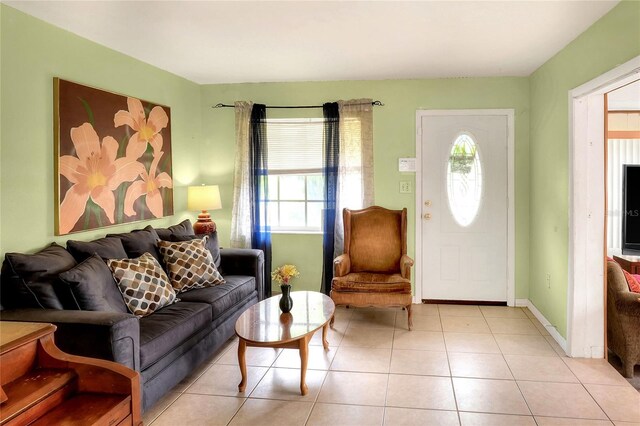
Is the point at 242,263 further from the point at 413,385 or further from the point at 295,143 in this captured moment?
the point at 413,385

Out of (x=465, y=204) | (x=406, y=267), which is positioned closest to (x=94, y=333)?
(x=406, y=267)

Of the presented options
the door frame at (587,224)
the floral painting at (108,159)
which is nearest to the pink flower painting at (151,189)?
the floral painting at (108,159)

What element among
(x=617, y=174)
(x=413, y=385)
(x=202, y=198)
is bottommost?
(x=413, y=385)

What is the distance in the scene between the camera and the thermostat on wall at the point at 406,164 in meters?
4.90

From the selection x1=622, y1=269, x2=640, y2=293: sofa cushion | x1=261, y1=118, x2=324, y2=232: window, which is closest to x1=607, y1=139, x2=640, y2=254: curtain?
x1=622, y1=269, x2=640, y2=293: sofa cushion

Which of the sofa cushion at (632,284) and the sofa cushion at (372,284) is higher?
the sofa cushion at (632,284)

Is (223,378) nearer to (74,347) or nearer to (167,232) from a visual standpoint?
(74,347)

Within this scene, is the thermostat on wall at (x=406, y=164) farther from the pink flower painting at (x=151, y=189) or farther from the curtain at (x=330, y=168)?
the pink flower painting at (x=151, y=189)

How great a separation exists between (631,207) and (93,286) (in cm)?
452

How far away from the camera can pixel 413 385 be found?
9.89 ft

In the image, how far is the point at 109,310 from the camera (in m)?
2.79

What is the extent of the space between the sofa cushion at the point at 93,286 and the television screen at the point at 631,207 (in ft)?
14.2

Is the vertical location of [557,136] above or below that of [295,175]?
above

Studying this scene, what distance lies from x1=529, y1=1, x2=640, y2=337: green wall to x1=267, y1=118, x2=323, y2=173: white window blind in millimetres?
2178
